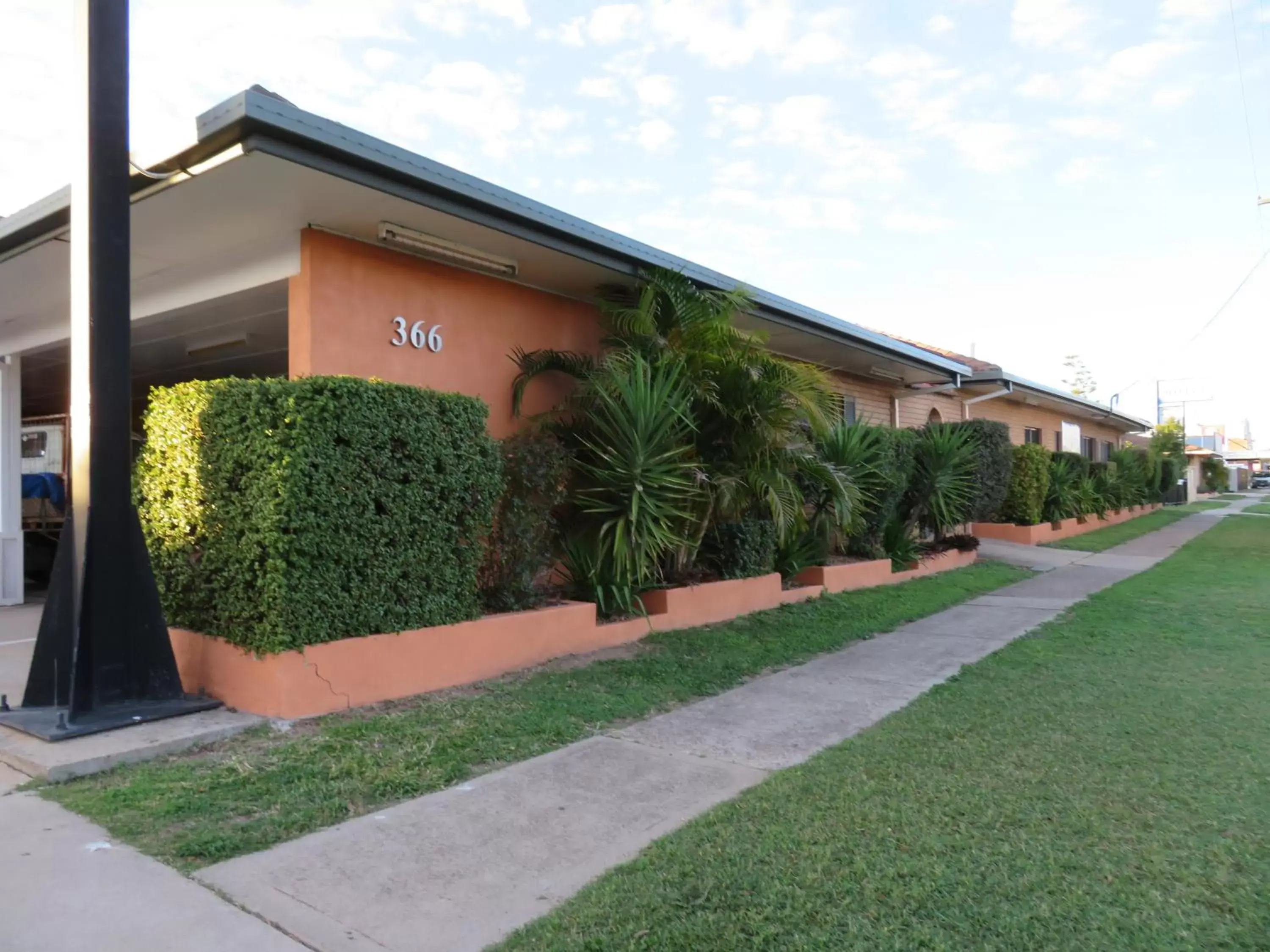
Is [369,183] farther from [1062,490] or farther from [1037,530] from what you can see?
[1062,490]

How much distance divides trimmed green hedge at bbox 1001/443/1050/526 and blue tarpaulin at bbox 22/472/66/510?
16.6 m

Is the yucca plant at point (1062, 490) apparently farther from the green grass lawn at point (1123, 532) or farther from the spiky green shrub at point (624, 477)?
the spiky green shrub at point (624, 477)

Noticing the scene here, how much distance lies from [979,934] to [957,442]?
1106 centimetres

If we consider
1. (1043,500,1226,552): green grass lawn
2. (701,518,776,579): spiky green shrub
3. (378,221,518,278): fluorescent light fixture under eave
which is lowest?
(1043,500,1226,552): green grass lawn

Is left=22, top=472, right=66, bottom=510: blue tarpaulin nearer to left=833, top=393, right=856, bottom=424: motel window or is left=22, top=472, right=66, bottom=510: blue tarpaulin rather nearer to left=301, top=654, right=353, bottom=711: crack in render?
left=301, top=654, right=353, bottom=711: crack in render

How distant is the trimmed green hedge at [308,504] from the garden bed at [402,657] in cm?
11

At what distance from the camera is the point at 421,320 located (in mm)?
8008

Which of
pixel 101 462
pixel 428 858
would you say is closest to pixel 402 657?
pixel 101 462

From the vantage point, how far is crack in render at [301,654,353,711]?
5.54 m

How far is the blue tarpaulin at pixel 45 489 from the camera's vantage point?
42.9ft

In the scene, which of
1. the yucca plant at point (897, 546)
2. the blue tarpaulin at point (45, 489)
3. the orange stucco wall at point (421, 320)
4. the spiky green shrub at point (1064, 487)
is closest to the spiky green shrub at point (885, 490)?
the yucca plant at point (897, 546)

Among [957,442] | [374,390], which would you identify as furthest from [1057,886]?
[957,442]

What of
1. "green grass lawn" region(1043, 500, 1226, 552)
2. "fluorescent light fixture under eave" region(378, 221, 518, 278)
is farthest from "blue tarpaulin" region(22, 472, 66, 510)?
"green grass lawn" region(1043, 500, 1226, 552)

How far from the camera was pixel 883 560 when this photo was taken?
12.3 meters
